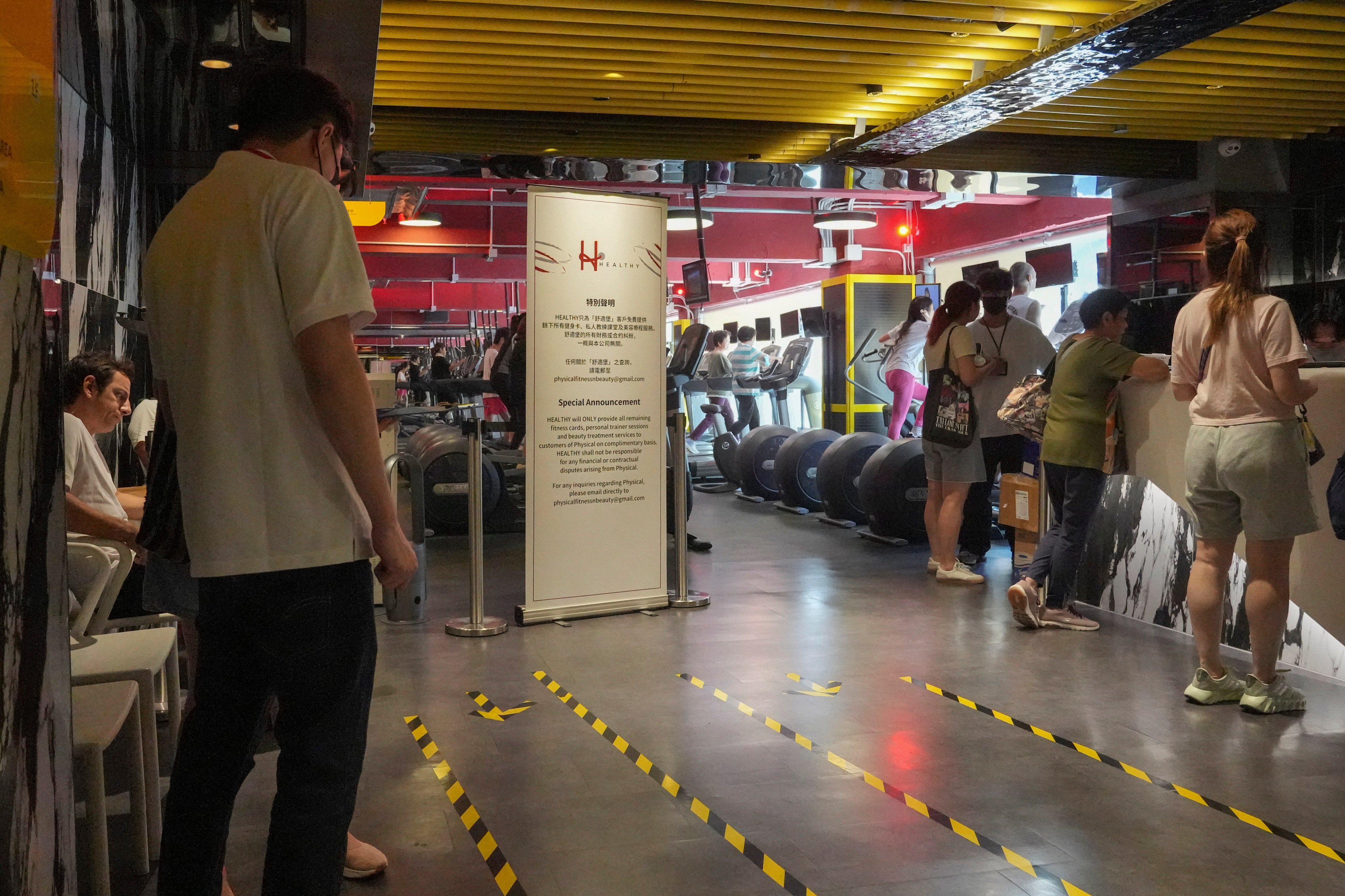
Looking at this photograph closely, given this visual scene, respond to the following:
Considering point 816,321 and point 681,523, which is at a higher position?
point 816,321

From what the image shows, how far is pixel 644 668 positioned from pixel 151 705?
1963mm

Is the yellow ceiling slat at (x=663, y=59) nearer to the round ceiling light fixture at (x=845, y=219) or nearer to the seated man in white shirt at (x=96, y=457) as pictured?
the seated man in white shirt at (x=96, y=457)

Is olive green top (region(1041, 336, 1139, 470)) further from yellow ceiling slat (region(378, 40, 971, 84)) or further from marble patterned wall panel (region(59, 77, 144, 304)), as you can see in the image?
marble patterned wall panel (region(59, 77, 144, 304))

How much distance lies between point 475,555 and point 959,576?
2472 mm

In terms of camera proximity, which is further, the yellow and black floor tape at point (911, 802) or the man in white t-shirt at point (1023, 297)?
the man in white t-shirt at point (1023, 297)

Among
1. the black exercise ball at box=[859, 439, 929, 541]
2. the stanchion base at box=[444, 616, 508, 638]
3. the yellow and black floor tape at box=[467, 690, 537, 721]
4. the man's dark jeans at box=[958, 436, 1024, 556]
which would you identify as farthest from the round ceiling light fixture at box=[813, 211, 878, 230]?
the yellow and black floor tape at box=[467, 690, 537, 721]

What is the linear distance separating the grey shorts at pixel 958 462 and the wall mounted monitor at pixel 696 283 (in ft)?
12.6

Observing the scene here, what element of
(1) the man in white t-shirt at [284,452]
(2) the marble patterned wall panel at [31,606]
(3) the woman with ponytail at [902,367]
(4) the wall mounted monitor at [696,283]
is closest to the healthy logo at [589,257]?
(1) the man in white t-shirt at [284,452]

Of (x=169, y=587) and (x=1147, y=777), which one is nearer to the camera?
(x=169, y=587)

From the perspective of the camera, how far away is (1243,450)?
11.0 ft

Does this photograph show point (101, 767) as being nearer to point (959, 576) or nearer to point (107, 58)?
point (107, 58)

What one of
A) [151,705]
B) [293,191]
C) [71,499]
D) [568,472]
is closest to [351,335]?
[293,191]

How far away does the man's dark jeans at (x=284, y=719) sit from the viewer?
5.40ft

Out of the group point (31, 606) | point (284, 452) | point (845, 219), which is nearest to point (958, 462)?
point (284, 452)
